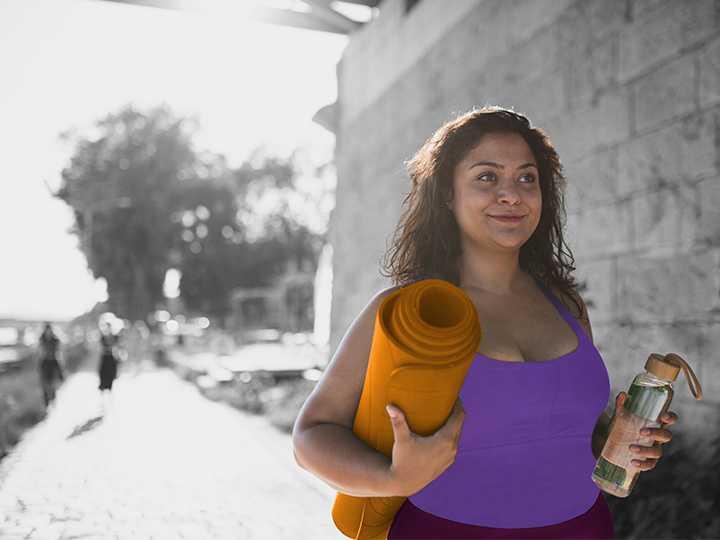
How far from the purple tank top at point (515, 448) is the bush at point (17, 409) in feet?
25.6

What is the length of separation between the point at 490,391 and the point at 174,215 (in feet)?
→ 116

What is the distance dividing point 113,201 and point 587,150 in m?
30.9

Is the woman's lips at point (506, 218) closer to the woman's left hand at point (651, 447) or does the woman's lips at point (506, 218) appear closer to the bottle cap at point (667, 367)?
the bottle cap at point (667, 367)

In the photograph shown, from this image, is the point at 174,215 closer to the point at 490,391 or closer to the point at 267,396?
the point at 267,396

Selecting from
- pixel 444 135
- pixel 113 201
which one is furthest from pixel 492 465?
pixel 113 201

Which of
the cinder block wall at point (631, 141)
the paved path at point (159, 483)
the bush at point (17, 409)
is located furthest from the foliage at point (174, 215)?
the cinder block wall at point (631, 141)

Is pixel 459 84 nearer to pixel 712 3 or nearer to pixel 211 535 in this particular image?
pixel 712 3

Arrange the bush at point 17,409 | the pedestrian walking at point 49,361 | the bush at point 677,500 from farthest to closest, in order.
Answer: the pedestrian walking at point 49,361 → the bush at point 17,409 → the bush at point 677,500

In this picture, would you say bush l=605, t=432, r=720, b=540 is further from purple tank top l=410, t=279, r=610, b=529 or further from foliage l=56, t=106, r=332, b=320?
foliage l=56, t=106, r=332, b=320

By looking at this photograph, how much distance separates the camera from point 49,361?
11.1 meters

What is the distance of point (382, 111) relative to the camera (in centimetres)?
851

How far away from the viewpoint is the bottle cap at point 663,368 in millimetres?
1465

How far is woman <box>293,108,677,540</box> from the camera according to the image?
4.05 feet

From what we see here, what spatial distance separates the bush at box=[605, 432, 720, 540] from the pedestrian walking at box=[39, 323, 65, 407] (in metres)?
10.3
